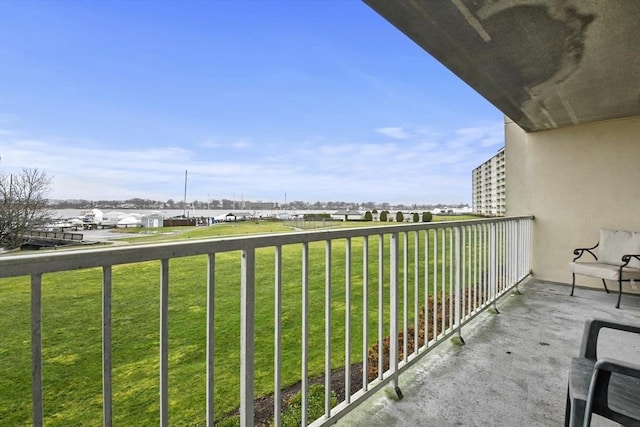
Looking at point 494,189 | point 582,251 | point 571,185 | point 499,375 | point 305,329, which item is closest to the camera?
point 305,329

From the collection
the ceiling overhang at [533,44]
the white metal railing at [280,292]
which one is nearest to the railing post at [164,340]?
the white metal railing at [280,292]

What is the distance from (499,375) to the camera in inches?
83.5

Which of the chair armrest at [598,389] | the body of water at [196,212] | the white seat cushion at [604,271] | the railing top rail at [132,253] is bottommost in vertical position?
the white seat cushion at [604,271]

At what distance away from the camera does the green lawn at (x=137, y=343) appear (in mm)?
965

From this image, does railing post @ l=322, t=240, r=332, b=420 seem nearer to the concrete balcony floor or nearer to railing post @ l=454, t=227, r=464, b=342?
the concrete balcony floor

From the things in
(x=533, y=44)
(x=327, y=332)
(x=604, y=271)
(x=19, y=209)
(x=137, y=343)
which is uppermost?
(x=533, y=44)

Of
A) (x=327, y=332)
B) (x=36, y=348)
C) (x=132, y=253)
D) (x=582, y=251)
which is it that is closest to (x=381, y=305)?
(x=327, y=332)

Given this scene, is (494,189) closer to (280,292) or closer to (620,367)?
(620,367)

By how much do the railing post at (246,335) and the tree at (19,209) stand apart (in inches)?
47.0

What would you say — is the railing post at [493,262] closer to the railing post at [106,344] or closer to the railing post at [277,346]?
the railing post at [277,346]

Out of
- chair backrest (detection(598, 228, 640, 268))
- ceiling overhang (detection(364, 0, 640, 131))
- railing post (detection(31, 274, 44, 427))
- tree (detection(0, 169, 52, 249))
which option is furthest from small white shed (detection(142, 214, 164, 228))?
chair backrest (detection(598, 228, 640, 268))

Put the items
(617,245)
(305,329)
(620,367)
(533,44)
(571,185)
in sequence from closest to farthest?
(620,367) → (305,329) → (533,44) → (617,245) → (571,185)

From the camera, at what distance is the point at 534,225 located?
4.90 m

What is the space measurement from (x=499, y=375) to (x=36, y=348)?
246 cm
